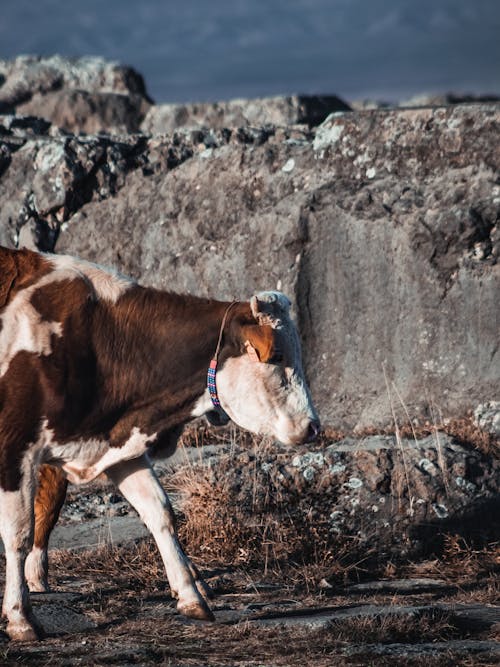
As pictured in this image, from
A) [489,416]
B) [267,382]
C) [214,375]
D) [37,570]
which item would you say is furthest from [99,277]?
[489,416]

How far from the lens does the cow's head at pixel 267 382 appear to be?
5.43 m

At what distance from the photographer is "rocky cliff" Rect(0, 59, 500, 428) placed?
8.14m

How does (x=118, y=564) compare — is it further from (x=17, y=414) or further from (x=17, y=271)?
(x=17, y=271)

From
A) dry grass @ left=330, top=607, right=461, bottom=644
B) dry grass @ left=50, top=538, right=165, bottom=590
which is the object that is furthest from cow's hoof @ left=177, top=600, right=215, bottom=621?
dry grass @ left=50, top=538, right=165, bottom=590

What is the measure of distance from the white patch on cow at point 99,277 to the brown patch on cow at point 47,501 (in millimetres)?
1010

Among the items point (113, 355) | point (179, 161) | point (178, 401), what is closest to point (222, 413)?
point (178, 401)

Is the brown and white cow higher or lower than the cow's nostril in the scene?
higher

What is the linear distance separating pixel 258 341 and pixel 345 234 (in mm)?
3253

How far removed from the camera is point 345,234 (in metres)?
8.43

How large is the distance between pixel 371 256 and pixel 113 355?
132 inches

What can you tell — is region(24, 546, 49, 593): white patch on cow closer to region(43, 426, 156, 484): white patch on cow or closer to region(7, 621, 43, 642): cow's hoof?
region(43, 426, 156, 484): white patch on cow

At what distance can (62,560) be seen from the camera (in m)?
6.54

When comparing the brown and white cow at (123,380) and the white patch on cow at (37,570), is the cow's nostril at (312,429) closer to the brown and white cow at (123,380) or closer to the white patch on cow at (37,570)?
the brown and white cow at (123,380)

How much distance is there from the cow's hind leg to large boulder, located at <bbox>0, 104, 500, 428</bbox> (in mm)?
2616
